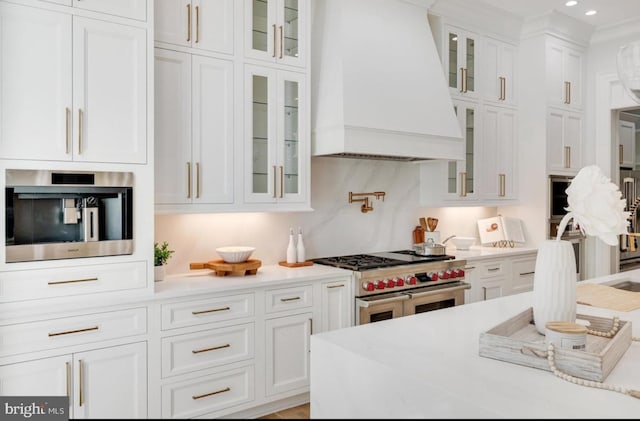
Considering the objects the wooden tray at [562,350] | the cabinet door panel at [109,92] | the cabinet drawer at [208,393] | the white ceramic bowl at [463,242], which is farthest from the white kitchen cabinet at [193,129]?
the white ceramic bowl at [463,242]

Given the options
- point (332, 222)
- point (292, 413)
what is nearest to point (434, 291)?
point (332, 222)

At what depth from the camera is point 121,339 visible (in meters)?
2.44

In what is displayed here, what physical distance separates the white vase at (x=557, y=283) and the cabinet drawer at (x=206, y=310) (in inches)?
72.6

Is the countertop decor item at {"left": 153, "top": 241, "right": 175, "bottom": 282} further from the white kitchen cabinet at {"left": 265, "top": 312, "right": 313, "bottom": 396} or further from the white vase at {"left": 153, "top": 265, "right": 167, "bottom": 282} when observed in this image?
the white kitchen cabinet at {"left": 265, "top": 312, "right": 313, "bottom": 396}

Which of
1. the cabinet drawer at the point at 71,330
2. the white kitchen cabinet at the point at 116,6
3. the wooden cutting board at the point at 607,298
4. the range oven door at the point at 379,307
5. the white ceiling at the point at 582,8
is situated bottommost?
the range oven door at the point at 379,307

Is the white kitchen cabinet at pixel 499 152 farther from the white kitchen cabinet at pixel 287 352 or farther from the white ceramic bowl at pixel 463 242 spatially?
the white kitchen cabinet at pixel 287 352

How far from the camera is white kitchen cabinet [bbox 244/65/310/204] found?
313 centimetres

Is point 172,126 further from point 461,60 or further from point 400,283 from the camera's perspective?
point 461,60

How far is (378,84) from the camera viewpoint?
138 inches

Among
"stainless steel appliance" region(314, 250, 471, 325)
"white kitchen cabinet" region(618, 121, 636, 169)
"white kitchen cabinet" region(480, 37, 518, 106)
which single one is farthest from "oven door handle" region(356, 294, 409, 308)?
"white kitchen cabinet" region(618, 121, 636, 169)

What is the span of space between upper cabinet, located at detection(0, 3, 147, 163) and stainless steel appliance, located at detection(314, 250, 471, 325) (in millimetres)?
1712

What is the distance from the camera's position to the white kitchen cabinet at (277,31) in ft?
10.3

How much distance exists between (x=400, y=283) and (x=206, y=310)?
4.76 feet

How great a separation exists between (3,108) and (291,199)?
1.73m
